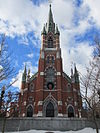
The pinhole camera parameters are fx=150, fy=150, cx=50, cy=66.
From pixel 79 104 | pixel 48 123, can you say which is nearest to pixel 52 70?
pixel 79 104

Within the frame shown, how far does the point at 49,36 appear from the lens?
38656 mm

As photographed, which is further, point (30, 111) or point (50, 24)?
point (50, 24)

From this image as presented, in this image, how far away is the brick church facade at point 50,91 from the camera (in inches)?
1117

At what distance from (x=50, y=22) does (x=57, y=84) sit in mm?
20802

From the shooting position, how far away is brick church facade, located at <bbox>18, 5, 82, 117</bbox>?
28.4m

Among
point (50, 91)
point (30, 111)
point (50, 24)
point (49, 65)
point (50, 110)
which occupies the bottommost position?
point (30, 111)

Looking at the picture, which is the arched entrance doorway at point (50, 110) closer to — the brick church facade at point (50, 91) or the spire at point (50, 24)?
the brick church facade at point (50, 91)

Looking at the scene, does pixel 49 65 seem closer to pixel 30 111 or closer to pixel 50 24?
pixel 30 111

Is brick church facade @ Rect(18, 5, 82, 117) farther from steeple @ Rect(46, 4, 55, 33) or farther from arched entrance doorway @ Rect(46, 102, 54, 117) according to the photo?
steeple @ Rect(46, 4, 55, 33)

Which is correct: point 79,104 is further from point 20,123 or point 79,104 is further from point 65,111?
point 20,123

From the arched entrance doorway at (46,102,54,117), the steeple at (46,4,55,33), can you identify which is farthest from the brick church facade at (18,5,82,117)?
the steeple at (46,4,55,33)

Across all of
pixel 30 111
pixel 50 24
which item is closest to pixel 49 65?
pixel 30 111

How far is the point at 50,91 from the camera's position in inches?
1184

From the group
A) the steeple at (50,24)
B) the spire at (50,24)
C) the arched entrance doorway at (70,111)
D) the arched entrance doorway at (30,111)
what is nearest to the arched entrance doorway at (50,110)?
the arched entrance doorway at (30,111)
